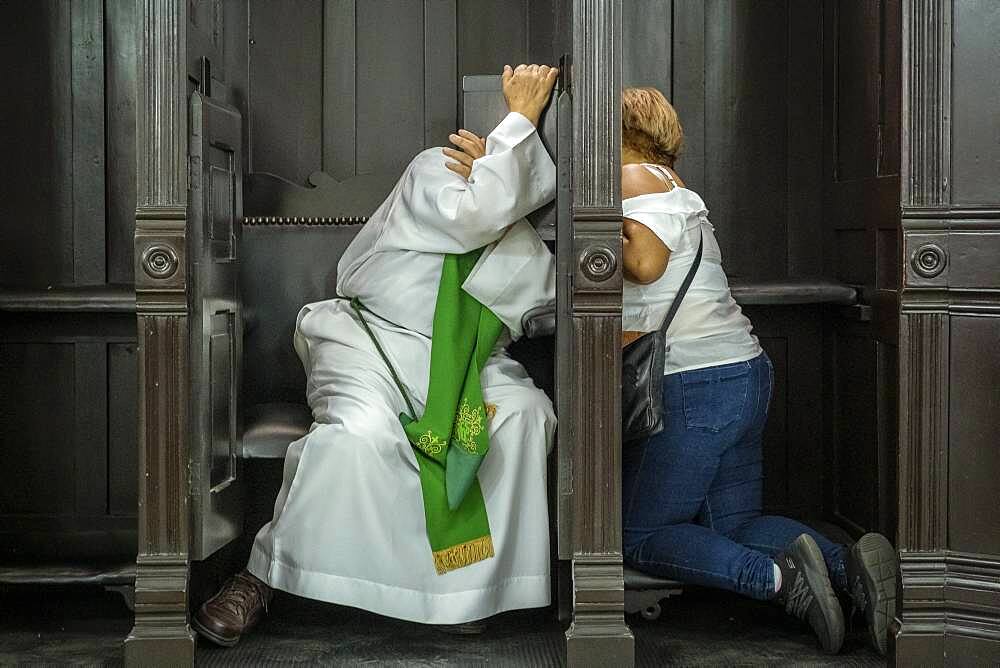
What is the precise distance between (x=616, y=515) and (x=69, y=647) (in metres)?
1.44

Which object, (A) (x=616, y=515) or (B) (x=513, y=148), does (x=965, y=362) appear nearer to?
(A) (x=616, y=515)

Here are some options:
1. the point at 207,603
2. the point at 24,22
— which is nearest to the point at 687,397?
the point at 207,603

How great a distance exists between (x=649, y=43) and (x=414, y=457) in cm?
163

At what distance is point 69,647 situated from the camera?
3.11 metres

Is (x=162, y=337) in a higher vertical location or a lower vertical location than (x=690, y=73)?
lower

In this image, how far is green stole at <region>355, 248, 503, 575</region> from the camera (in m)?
2.98

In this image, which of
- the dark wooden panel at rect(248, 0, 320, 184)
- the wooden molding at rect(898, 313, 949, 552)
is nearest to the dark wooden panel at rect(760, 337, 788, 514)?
the wooden molding at rect(898, 313, 949, 552)

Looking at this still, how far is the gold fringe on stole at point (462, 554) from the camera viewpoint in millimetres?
2992

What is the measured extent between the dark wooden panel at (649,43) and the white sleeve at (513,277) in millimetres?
882

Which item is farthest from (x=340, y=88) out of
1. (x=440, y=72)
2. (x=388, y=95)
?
(x=440, y=72)

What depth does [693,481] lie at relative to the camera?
3.18 m

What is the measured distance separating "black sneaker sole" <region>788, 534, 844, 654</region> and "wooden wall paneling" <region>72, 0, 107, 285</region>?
7.26 feet

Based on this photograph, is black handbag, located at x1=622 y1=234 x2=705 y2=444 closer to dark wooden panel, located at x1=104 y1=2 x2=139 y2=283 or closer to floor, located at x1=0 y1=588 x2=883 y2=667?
floor, located at x1=0 y1=588 x2=883 y2=667

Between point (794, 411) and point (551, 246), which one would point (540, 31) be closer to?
point (551, 246)
